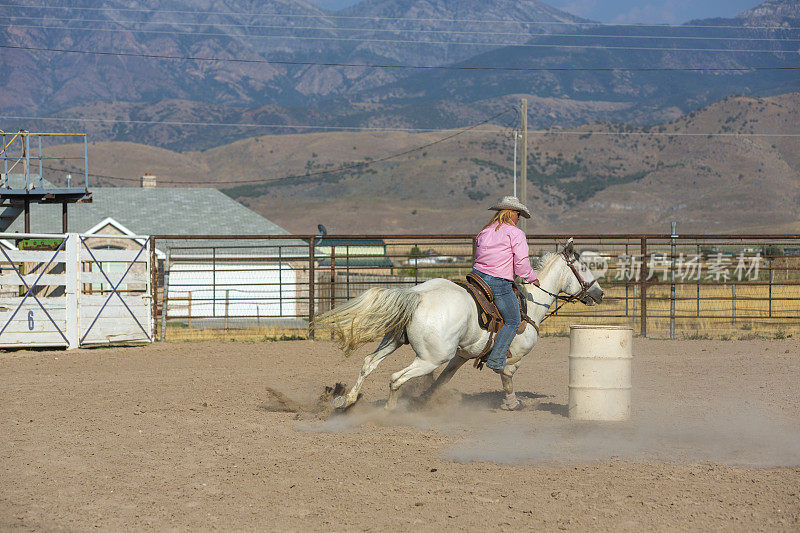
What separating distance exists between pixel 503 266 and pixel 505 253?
123 mm

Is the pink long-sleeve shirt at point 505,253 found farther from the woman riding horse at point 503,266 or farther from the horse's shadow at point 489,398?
the horse's shadow at point 489,398

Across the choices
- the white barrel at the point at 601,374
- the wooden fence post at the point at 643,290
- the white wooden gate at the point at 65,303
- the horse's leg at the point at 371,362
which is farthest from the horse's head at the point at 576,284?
the white wooden gate at the point at 65,303

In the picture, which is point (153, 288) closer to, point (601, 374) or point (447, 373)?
point (447, 373)

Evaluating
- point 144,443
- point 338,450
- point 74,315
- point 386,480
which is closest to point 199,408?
point 144,443

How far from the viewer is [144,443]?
7.77m

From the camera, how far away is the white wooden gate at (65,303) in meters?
15.7

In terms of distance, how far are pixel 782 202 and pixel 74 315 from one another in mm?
131619

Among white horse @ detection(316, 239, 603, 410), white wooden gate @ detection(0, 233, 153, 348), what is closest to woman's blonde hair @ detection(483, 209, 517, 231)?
white horse @ detection(316, 239, 603, 410)

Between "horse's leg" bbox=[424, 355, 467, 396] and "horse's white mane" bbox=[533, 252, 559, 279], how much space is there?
4.07 feet

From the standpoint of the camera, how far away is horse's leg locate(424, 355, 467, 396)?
9112 millimetres

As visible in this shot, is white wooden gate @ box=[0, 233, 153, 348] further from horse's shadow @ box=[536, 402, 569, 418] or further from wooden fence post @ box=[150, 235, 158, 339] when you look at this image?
horse's shadow @ box=[536, 402, 569, 418]

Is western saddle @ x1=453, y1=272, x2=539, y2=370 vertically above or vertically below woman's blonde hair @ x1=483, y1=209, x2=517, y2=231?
below

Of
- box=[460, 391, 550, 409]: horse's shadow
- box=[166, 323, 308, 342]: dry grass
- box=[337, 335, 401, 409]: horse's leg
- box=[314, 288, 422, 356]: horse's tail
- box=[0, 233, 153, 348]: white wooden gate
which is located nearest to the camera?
box=[314, 288, 422, 356]: horse's tail

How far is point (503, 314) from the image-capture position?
868cm
